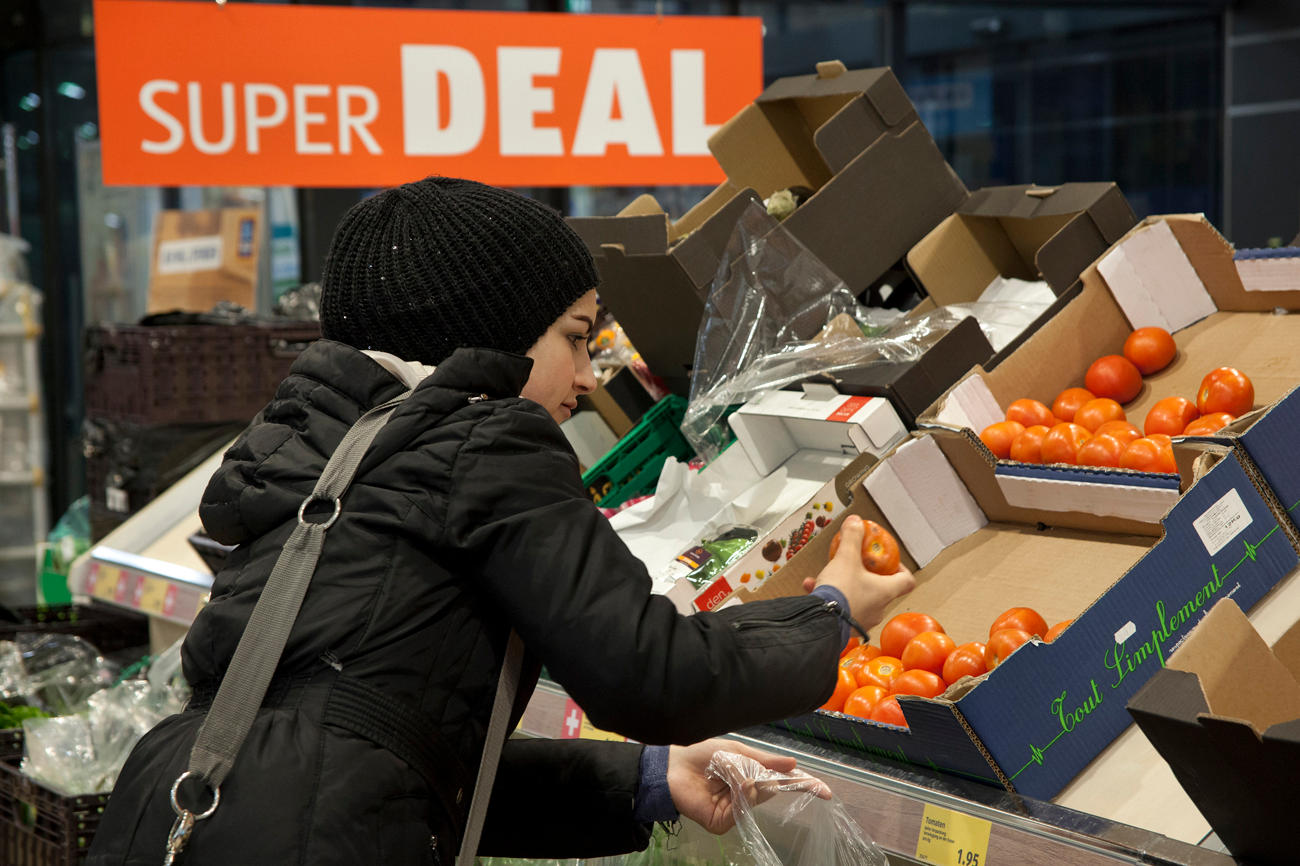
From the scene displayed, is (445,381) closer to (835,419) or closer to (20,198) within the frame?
(835,419)

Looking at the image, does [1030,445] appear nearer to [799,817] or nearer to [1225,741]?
[799,817]

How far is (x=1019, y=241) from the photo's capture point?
260 centimetres

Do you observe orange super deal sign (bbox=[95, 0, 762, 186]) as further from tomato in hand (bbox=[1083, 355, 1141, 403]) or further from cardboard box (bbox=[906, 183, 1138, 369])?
tomato in hand (bbox=[1083, 355, 1141, 403])

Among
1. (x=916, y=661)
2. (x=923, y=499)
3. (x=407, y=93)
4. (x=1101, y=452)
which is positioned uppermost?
(x=407, y=93)

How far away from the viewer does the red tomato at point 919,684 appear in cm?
163

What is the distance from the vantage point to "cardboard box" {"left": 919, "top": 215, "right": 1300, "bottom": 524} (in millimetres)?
2146

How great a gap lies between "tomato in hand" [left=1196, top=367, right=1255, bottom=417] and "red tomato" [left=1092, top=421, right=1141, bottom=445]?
0.39 feet

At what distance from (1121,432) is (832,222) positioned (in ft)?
2.60

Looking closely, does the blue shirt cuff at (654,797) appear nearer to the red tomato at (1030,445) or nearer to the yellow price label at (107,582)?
the red tomato at (1030,445)

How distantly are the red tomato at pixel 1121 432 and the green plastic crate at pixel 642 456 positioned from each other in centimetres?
95

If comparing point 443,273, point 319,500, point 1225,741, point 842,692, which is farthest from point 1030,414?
point 319,500

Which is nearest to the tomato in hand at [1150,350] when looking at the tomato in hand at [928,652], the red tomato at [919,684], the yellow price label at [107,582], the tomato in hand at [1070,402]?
the tomato in hand at [1070,402]

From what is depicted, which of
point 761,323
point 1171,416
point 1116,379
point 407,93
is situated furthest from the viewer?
point 407,93

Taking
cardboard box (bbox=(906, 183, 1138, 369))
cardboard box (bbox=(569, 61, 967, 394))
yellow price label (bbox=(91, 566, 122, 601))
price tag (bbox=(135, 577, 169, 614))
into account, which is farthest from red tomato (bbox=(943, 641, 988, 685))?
yellow price label (bbox=(91, 566, 122, 601))
